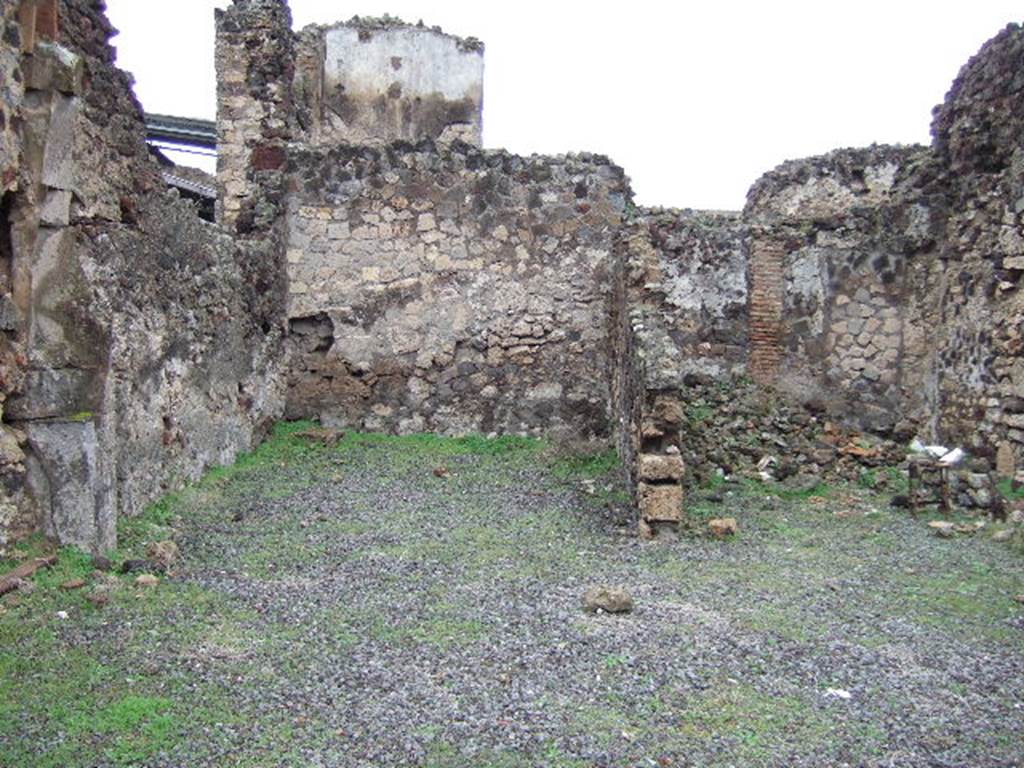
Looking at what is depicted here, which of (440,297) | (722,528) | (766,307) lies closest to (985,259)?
(766,307)

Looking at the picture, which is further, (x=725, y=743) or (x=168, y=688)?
Result: (x=168, y=688)

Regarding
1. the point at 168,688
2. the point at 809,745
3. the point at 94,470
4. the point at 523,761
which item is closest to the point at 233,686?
the point at 168,688

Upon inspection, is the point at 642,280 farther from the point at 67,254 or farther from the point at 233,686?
the point at 233,686

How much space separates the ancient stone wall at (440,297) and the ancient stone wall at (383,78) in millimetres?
6903

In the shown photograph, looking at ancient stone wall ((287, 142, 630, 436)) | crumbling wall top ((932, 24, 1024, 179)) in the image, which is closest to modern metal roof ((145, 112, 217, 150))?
ancient stone wall ((287, 142, 630, 436))

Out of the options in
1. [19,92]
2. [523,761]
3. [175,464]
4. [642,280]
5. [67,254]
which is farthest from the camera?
[642,280]


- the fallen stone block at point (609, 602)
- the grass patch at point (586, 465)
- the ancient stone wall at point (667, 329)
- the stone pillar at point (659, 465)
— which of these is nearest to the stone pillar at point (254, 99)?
the ancient stone wall at point (667, 329)

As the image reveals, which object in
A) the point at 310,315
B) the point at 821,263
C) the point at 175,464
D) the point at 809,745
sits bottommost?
the point at 809,745

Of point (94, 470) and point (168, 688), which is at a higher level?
point (94, 470)

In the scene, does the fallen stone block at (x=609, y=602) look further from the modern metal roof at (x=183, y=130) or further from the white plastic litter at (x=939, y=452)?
the modern metal roof at (x=183, y=130)

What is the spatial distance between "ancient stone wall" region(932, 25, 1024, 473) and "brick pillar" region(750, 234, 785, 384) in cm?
163

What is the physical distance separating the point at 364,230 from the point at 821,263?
200 inches

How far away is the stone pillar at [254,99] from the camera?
10875 millimetres

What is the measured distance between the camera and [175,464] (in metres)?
7.64
